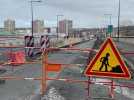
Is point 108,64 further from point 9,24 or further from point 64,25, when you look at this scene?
point 64,25

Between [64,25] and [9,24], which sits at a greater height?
[64,25]

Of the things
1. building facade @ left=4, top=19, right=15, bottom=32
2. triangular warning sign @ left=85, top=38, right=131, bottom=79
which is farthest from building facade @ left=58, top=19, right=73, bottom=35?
triangular warning sign @ left=85, top=38, right=131, bottom=79

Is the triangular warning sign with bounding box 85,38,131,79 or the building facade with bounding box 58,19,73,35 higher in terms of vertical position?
the building facade with bounding box 58,19,73,35

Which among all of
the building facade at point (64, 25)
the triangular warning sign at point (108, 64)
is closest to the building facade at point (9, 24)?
the building facade at point (64, 25)

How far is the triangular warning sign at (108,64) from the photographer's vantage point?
11.9 m

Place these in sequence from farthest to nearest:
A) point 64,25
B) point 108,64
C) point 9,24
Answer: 1. point 64,25
2. point 9,24
3. point 108,64

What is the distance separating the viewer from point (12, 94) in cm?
1442

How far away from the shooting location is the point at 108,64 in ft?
39.5

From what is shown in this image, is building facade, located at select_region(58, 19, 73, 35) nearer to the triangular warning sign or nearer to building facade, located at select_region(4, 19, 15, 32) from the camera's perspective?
building facade, located at select_region(4, 19, 15, 32)

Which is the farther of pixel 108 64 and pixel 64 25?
pixel 64 25

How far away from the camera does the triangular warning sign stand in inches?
468

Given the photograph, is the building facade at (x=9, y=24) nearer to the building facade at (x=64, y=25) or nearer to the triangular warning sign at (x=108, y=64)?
the building facade at (x=64, y=25)

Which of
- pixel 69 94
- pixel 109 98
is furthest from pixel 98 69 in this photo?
pixel 69 94

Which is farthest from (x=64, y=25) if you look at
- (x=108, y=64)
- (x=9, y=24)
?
(x=108, y=64)
